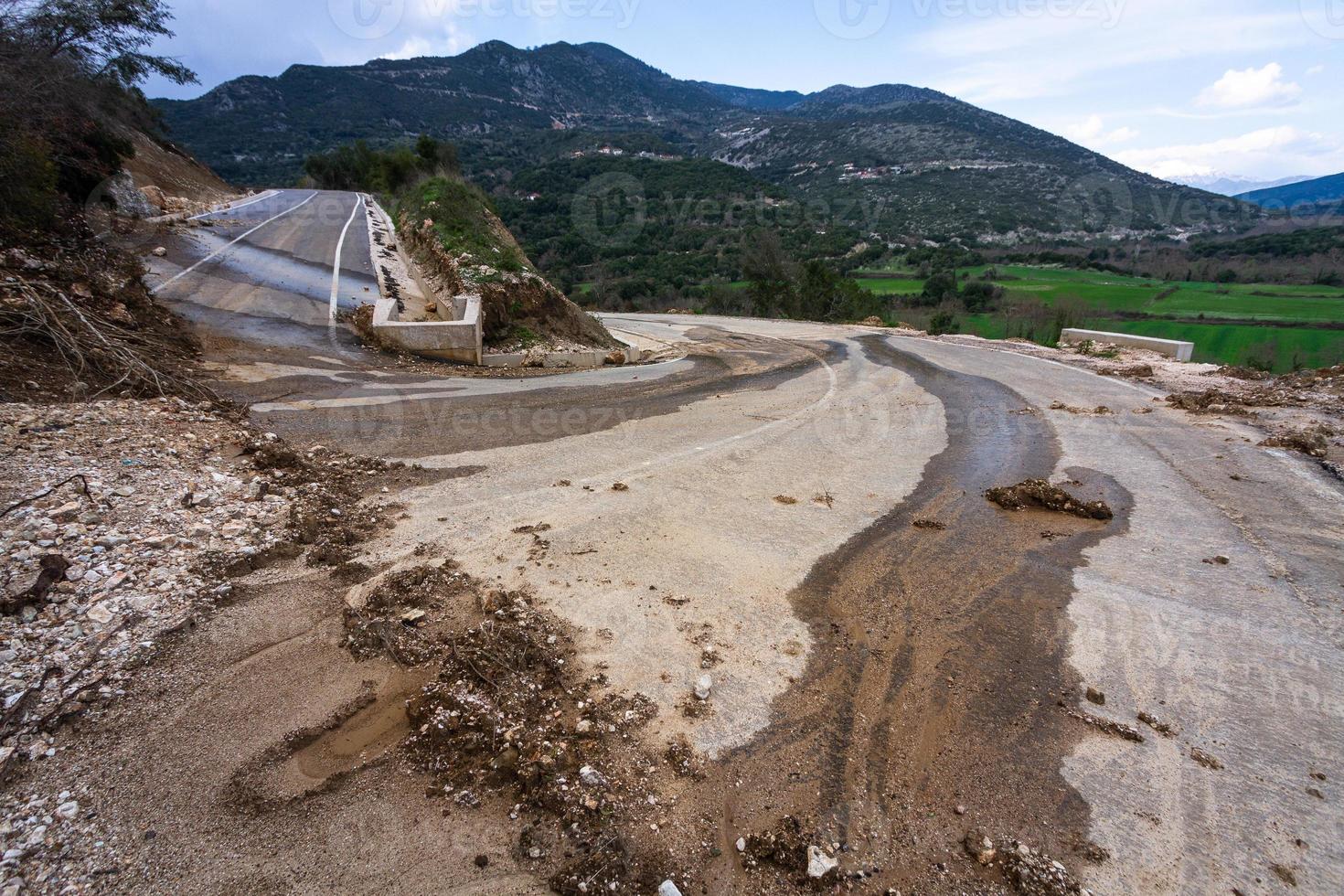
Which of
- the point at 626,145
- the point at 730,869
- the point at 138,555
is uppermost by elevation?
the point at 626,145

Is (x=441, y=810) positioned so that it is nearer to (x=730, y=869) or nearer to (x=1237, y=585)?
(x=730, y=869)

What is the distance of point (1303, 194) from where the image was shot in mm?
99125

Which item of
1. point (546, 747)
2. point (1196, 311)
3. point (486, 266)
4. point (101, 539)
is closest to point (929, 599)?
point (546, 747)

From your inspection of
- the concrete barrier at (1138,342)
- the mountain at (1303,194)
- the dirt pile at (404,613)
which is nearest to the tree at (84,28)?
the dirt pile at (404,613)

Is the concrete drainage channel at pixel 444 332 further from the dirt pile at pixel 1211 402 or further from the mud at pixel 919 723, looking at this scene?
the dirt pile at pixel 1211 402

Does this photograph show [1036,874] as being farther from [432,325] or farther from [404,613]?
[432,325]

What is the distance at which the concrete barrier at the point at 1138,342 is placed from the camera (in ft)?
49.8

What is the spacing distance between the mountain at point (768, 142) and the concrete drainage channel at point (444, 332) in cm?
6976

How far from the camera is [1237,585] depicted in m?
4.41

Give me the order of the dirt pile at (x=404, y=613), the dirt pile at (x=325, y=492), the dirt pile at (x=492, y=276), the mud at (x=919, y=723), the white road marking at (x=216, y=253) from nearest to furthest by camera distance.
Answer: the mud at (x=919, y=723), the dirt pile at (x=404, y=613), the dirt pile at (x=325, y=492), the white road marking at (x=216, y=253), the dirt pile at (x=492, y=276)

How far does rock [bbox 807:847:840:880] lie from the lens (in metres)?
2.30

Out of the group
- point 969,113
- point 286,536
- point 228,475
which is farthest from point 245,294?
point 969,113

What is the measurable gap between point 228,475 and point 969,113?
124 m

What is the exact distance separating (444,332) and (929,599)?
10.6 m
